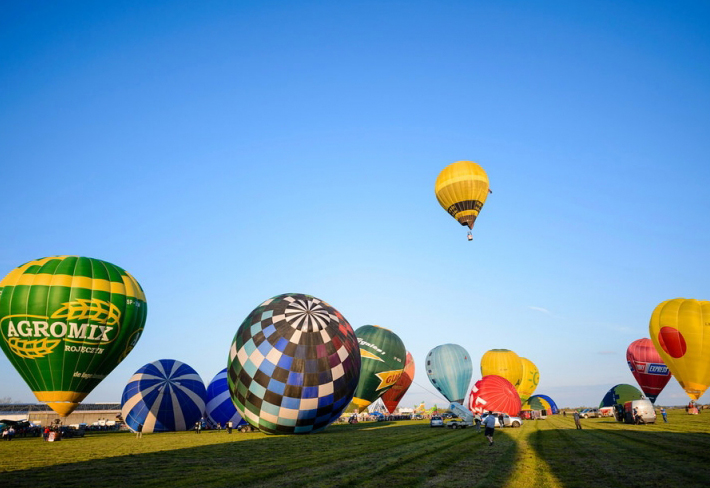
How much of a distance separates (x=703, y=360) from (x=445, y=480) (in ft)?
123

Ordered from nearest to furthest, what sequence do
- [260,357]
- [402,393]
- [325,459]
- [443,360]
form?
[325,459] → [260,357] → [402,393] → [443,360]

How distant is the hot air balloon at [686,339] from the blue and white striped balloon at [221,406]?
33.4 m

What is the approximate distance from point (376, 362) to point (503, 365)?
23583 millimetres

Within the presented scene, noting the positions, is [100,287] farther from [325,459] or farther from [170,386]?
[325,459]

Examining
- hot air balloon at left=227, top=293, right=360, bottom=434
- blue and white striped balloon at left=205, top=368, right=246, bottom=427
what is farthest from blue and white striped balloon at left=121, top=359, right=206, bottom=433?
hot air balloon at left=227, top=293, right=360, bottom=434

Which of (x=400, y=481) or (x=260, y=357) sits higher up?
(x=260, y=357)

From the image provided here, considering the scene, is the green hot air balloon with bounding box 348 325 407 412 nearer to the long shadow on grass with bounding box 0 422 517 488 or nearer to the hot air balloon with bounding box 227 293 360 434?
the hot air balloon with bounding box 227 293 360 434

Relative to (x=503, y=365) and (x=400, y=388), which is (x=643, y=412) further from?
(x=400, y=388)

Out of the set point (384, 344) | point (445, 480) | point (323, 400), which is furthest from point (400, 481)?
point (384, 344)

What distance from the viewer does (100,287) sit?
88.9 ft

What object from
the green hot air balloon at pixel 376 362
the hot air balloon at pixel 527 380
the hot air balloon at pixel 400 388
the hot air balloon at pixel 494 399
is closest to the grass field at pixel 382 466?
the hot air balloon at pixel 494 399

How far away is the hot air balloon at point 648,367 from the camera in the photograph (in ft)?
175

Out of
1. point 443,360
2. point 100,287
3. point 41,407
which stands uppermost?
point 100,287

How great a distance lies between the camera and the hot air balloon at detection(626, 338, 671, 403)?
53.5 meters
